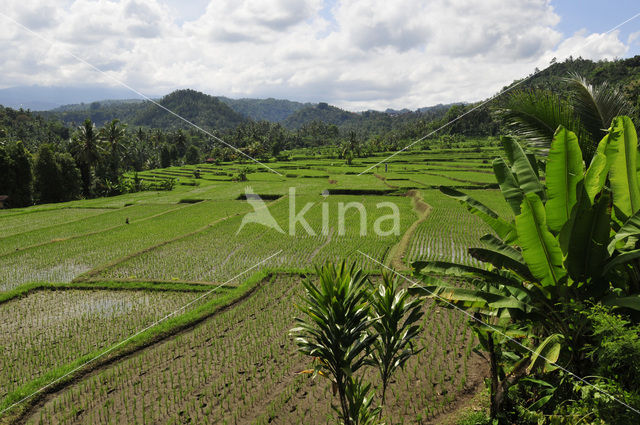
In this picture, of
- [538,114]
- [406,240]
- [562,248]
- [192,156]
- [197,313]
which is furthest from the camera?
[192,156]

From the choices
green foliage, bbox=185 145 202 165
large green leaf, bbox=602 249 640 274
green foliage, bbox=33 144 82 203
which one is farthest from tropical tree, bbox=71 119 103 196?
large green leaf, bbox=602 249 640 274

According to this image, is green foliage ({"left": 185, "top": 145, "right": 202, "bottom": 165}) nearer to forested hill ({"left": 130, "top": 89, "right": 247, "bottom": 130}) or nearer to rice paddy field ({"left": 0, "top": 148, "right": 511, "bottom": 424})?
rice paddy field ({"left": 0, "top": 148, "right": 511, "bottom": 424})

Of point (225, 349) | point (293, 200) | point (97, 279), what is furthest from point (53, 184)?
point (225, 349)

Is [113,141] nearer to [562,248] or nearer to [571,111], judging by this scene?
[571,111]

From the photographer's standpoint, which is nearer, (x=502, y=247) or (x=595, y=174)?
(x=595, y=174)

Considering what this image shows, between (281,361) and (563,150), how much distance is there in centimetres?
622

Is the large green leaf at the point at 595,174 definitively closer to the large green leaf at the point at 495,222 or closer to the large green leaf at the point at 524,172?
the large green leaf at the point at 524,172

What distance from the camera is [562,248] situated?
11.5ft

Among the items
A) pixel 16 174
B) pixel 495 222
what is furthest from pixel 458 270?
pixel 16 174

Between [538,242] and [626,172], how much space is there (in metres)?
1.23

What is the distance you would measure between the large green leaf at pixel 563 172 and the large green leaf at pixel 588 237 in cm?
11

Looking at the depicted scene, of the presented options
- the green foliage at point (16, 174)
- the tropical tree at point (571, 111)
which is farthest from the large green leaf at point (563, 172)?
the green foliage at point (16, 174)

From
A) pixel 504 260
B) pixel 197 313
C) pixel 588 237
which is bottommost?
pixel 197 313

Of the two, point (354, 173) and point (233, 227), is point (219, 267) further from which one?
point (354, 173)
